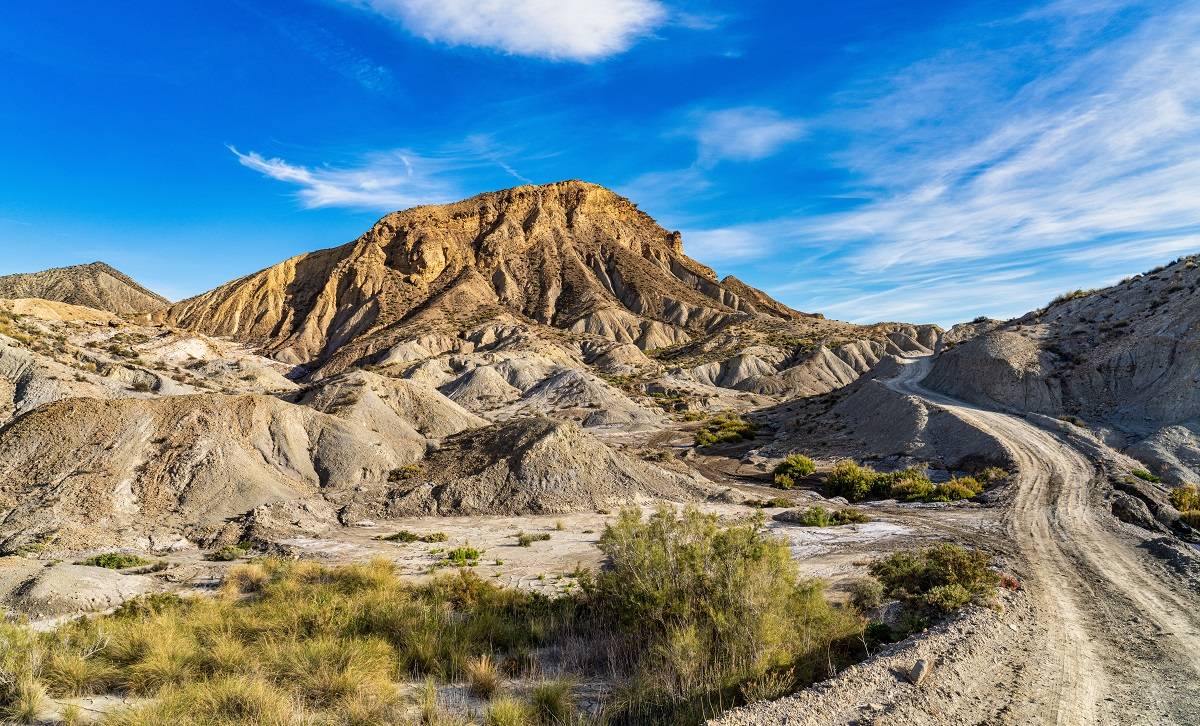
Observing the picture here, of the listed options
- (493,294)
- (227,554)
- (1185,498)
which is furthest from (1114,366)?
(493,294)

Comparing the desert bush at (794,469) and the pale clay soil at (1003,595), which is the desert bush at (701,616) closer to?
the pale clay soil at (1003,595)

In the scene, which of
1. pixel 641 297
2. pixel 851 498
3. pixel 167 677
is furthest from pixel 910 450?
pixel 641 297

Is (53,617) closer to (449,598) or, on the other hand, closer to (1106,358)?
(449,598)

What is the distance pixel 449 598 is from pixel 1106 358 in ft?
127

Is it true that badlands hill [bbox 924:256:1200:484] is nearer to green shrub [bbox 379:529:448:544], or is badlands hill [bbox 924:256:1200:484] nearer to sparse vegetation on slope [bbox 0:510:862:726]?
sparse vegetation on slope [bbox 0:510:862:726]

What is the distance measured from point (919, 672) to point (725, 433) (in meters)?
36.8

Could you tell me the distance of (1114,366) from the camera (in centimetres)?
3155

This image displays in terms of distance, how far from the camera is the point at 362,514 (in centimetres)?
2128

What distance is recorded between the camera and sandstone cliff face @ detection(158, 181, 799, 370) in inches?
4230

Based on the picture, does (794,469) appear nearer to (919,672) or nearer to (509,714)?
(919,672)

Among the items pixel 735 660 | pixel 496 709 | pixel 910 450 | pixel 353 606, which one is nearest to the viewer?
pixel 496 709

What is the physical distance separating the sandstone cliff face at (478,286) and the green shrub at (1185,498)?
86.8m

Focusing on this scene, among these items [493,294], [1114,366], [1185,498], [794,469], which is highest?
[493,294]

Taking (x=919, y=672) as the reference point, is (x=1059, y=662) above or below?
below
